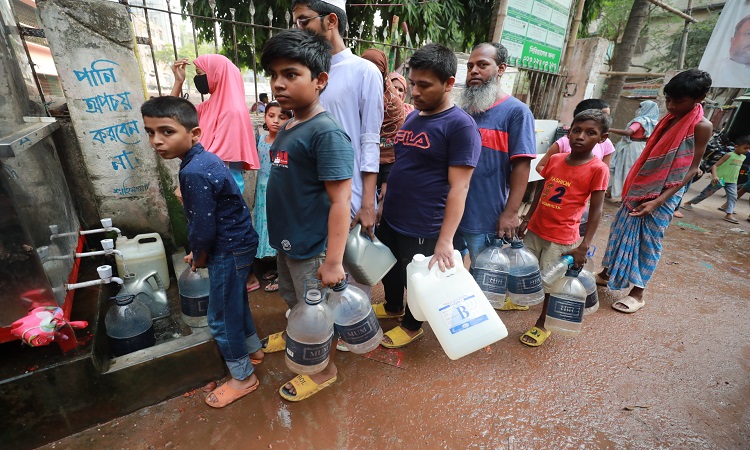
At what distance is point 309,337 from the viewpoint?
1.69 metres

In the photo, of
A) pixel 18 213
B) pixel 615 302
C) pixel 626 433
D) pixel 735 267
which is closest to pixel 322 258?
pixel 18 213

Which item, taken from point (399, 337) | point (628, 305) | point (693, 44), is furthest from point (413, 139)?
point (693, 44)

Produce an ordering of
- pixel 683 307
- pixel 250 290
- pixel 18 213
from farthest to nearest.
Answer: pixel 683 307, pixel 250 290, pixel 18 213

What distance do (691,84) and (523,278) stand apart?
2.04 metres

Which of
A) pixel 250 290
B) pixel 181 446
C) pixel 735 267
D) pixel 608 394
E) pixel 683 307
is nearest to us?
pixel 181 446

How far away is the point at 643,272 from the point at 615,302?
1.23 ft

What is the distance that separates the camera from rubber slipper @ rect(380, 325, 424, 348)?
253 centimetres

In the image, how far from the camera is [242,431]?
1.85m

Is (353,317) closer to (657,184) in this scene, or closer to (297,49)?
(297,49)

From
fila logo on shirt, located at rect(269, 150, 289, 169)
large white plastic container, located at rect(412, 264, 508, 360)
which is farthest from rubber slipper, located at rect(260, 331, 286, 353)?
fila logo on shirt, located at rect(269, 150, 289, 169)

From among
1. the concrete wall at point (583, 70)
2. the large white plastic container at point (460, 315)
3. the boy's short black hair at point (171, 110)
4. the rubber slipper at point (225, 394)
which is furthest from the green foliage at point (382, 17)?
the rubber slipper at point (225, 394)

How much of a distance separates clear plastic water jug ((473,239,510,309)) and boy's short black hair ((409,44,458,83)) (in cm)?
121

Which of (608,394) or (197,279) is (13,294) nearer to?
(197,279)

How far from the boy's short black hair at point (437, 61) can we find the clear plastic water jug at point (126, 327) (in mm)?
2119
